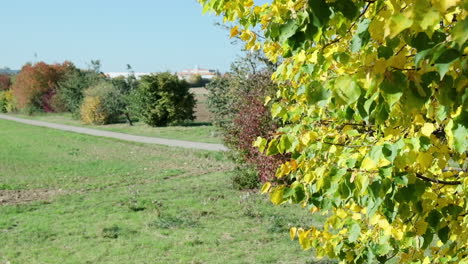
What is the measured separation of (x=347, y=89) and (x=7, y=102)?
2779 inches

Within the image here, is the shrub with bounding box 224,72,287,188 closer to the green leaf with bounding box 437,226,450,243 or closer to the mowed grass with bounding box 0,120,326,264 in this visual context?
the mowed grass with bounding box 0,120,326,264

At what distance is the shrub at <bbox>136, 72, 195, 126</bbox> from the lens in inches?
1401

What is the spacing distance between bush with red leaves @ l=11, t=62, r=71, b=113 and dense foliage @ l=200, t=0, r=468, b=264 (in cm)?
5629

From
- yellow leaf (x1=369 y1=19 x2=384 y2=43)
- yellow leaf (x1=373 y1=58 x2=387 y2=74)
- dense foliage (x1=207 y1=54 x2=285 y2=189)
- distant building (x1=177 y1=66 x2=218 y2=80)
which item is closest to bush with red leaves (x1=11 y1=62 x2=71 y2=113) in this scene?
distant building (x1=177 y1=66 x2=218 y2=80)

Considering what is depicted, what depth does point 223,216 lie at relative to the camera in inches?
426

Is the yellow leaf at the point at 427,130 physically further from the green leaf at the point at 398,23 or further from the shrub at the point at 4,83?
the shrub at the point at 4,83

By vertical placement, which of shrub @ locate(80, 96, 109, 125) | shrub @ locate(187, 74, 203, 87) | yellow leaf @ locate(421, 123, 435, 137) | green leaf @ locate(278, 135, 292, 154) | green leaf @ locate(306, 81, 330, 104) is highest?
shrub @ locate(187, 74, 203, 87)

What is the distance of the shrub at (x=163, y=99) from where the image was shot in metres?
35.6

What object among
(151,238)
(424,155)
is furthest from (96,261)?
(424,155)

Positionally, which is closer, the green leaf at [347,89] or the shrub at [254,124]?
the green leaf at [347,89]

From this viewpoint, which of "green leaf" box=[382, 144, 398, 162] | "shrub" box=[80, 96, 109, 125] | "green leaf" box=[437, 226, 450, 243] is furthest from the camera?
"shrub" box=[80, 96, 109, 125]

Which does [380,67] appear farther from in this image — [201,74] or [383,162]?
[201,74]

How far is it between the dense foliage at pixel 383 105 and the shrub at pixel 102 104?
127 ft

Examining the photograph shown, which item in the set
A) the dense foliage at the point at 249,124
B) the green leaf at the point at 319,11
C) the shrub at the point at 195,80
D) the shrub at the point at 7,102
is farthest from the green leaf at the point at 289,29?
the shrub at the point at 195,80
